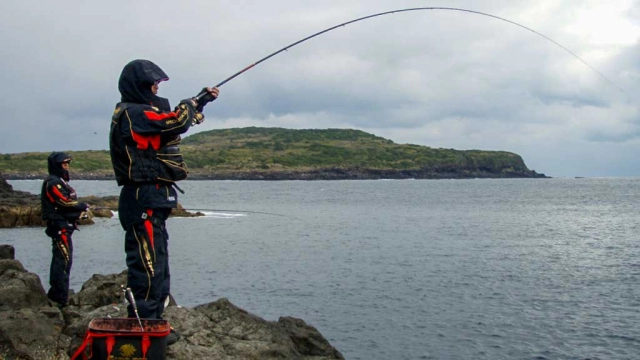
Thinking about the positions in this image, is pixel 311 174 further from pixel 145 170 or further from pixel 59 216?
pixel 145 170

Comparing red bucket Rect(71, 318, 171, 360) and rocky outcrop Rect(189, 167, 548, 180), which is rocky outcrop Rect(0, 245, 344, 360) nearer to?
red bucket Rect(71, 318, 171, 360)

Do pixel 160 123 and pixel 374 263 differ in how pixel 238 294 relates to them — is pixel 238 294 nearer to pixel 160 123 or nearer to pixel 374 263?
pixel 374 263

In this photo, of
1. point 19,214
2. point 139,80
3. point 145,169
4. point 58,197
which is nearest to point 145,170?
point 145,169

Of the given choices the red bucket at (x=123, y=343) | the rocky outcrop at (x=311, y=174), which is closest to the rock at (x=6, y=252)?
the red bucket at (x=123, y=343)

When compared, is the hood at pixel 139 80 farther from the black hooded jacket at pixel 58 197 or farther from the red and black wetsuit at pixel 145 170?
the black hooded jacket at pixel 58 197

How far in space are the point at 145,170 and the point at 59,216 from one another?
5800 mm

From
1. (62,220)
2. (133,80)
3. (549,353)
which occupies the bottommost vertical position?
(549,353)

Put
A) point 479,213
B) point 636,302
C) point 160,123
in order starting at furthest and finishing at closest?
1. point 479,213
2. point 636,302
3. point 160,123

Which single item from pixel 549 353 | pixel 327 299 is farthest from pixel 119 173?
pixel 327 299

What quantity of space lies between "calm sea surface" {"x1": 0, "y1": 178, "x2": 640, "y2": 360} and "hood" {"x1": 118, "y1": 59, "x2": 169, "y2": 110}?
959 centimetres

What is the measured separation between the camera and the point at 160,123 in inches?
265

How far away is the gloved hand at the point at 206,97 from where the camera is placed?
7410mm

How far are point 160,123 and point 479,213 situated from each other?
193 ft

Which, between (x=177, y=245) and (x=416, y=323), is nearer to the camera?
(x=416, y=323)
